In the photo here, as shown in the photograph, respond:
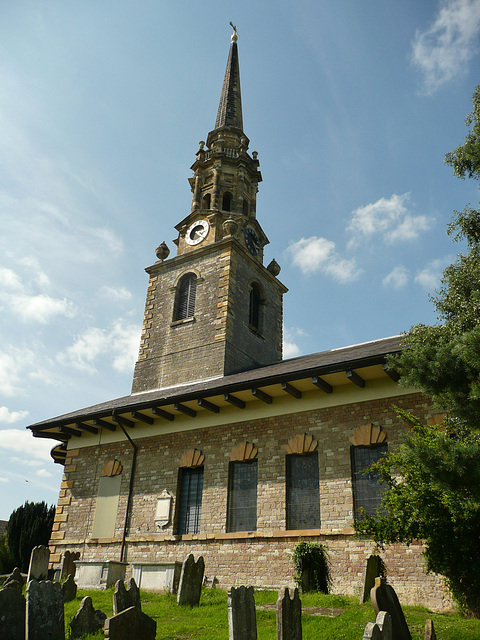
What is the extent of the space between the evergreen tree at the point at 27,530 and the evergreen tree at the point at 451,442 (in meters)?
15.2

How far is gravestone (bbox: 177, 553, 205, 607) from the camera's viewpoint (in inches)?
393

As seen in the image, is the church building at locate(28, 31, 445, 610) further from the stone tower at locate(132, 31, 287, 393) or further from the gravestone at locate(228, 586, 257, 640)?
the gravestone at locate(228, 586, 257, 640)

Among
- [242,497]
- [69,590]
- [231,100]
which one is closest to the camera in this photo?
[69,590]

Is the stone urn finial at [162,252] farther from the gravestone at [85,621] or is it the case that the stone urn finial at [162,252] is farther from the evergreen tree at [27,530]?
the gravestone at [85,621]

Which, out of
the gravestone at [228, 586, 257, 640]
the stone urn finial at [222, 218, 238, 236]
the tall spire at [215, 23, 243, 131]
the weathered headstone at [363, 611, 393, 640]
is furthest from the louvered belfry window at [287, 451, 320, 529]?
the tall spire at [215, 23, 243, 131]

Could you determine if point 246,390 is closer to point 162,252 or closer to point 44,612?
point 44,612

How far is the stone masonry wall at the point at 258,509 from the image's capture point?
37.8 ft

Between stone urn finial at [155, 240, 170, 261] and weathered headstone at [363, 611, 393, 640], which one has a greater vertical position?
stone urn finial at [155, 240, 170, 261]

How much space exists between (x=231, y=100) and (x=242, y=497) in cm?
2329

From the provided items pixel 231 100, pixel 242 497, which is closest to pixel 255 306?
pixel 242 497

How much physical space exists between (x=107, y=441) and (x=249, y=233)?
38.6 ft

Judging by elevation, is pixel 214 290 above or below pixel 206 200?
below

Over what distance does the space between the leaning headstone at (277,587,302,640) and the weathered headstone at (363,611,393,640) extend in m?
1.09

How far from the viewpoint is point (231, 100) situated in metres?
29.8
